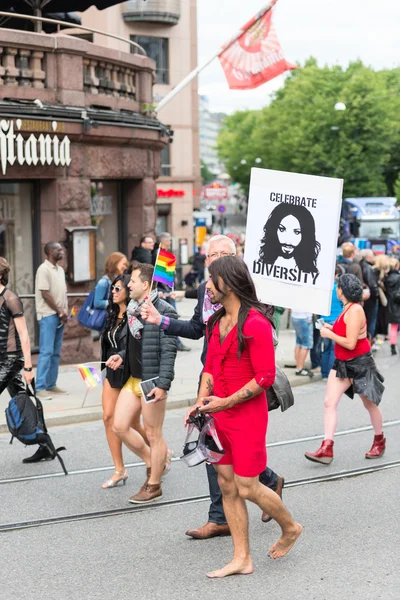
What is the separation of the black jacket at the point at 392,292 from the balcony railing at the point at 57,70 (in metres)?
6.01

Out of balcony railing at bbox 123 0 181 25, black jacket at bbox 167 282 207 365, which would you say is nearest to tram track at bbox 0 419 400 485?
black jacket at bbox 167 282 207 365

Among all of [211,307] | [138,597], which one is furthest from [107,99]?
[138,597]

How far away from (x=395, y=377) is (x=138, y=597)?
9.77 metres

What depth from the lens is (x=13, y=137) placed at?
13.3 meters

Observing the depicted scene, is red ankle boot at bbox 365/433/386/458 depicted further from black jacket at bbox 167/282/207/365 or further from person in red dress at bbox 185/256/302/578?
person in red dress at bbox 185/256/302/578

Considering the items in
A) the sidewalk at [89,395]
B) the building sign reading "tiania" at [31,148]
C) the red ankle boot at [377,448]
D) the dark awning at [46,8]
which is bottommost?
the sidewalk at [89,395]

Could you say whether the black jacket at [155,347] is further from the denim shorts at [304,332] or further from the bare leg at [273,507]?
the denim shorts at [304,332]

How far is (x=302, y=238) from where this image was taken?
8.14 metres

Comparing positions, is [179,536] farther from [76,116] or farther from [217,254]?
[76,116]

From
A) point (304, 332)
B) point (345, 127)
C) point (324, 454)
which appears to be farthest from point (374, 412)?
point (345, 127)

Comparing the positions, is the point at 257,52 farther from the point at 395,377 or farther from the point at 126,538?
the point at 126,538

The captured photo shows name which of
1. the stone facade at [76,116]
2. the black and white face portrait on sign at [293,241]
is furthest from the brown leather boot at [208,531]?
the stone facade at [76,116]

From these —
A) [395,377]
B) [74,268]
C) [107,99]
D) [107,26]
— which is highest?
[107,26]

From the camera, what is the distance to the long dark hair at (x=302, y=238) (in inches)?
318
